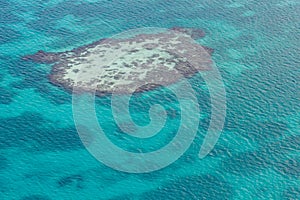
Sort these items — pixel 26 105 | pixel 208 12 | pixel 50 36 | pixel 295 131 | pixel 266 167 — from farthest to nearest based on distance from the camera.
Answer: pixel 208 12
pixel 50 36
pixel 26 105
pixel 295 131
pixel 266 167

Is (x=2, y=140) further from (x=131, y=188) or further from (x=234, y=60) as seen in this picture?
(x=234, y=60)

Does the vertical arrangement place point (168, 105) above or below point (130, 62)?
below

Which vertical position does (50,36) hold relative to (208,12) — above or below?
below

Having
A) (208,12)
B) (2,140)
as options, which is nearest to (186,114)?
(2,140)

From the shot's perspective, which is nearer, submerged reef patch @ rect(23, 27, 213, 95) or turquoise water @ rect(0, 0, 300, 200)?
turquoise water @ rect(0, 0, 300, 200)
